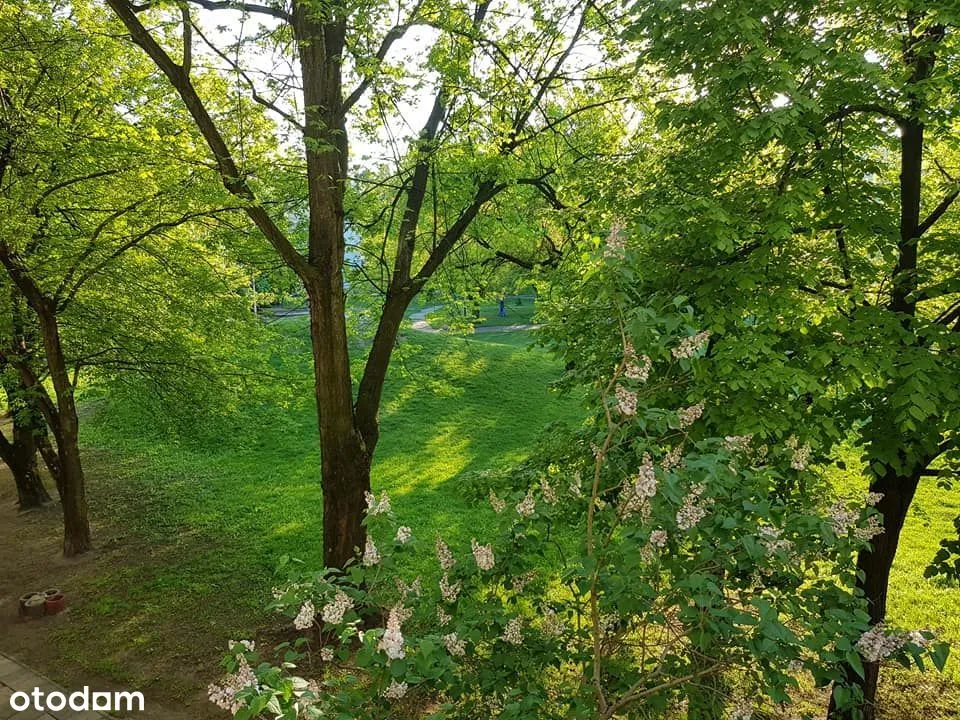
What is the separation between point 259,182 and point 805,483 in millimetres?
6461

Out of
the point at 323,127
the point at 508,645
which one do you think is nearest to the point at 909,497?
the point at 508,645

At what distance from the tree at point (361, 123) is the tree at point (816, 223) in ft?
8.12

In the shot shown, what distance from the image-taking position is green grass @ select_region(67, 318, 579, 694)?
767 cm

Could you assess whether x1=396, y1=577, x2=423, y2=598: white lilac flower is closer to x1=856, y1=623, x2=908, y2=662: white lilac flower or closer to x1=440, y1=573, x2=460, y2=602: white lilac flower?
x1=440, y1=573, x2=460, y2=602: white lilac flower

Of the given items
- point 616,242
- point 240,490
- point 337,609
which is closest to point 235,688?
point 337,609

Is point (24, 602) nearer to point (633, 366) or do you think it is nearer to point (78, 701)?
point (78, 701)

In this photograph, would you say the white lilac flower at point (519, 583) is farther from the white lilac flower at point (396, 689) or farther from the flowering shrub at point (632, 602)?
the white lilac flower at point (396, 689)

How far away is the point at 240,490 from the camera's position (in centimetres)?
1315

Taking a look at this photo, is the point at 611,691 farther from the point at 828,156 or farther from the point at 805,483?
the point at 828,156

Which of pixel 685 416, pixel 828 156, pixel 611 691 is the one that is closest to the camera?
pixel 685 416

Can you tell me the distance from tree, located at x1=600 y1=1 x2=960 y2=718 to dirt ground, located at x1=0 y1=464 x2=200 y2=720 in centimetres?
639

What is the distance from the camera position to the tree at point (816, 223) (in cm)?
381

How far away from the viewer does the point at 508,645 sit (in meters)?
3.01

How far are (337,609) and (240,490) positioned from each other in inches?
467
